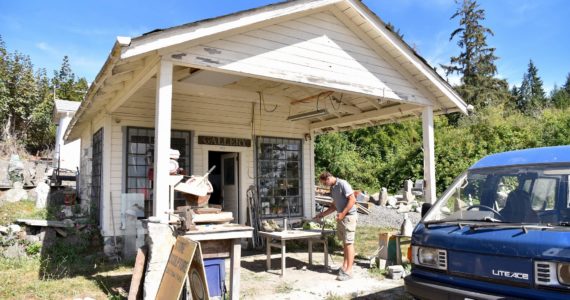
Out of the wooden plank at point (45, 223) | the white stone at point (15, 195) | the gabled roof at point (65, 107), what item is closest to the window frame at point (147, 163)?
the wooden plank at point (45, 223)

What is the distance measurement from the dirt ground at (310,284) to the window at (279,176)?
2493mm

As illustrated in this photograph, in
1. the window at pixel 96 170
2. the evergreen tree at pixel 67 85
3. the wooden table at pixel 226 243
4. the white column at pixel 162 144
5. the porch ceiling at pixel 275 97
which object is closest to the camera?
the wooden table at pixel 226 243

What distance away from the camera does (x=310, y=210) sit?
11422 millimetres

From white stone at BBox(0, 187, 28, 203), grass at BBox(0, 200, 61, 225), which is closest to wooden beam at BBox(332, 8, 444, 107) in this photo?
grass at BBox(0, 200, 61, 225)

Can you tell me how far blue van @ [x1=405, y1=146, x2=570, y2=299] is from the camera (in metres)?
3.34

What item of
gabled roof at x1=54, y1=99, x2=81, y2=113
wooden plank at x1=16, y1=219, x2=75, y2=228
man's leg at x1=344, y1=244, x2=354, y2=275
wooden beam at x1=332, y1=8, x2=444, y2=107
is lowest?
man's leg at x1=344, y1=244, x2=354, y2=275

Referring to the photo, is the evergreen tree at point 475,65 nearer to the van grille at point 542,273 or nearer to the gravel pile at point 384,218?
the gravel pile at point 384,218

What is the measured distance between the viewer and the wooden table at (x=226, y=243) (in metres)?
5.22

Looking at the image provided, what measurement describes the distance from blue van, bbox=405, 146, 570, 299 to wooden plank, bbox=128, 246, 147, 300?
319cm

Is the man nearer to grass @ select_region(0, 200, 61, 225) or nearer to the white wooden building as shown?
the white wooden building

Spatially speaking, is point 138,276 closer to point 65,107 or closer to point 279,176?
point 279,176

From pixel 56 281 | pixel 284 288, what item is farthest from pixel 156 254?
pixel 56 281

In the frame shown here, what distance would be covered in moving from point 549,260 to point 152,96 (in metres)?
7.86

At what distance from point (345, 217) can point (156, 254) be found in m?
3.21
